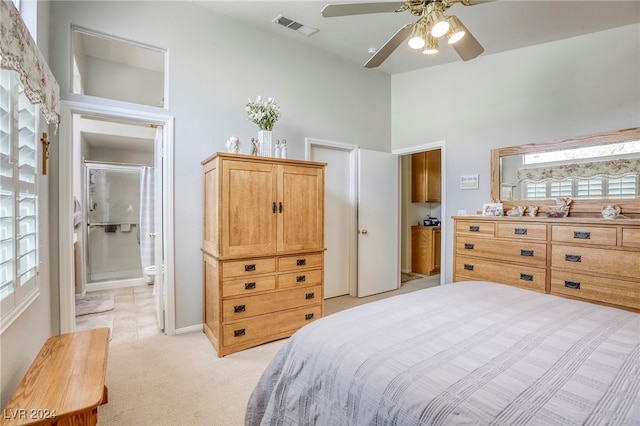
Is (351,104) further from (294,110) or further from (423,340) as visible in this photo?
(423,340)

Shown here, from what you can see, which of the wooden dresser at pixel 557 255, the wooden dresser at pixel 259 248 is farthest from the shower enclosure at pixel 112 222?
the wooden dresser at pixel 557 255

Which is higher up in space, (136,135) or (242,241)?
(136,135)

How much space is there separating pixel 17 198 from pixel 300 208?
75.6 inches

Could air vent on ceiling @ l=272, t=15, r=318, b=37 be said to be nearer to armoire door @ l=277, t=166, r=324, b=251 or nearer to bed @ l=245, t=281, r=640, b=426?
Result: armoire door @ l=277, t=166, r=324, b=251

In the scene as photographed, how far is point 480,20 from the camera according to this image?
282 centimetres

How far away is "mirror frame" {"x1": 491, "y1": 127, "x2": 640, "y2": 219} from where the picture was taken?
264 centimetres

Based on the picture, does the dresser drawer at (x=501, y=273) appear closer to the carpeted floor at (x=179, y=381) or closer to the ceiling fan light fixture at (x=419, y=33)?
the carpeted floor at (x=179, y=381)

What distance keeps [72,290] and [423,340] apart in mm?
2793

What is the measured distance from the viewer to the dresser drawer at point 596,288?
7.34 ft

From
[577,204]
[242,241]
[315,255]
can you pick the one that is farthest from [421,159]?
[242,241]

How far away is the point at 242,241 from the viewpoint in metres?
2.57

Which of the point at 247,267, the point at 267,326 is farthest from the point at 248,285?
the point at 267,326

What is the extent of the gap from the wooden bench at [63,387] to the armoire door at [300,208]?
152 cm

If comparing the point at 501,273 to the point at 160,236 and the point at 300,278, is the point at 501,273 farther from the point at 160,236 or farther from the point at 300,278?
the point at 160,236
